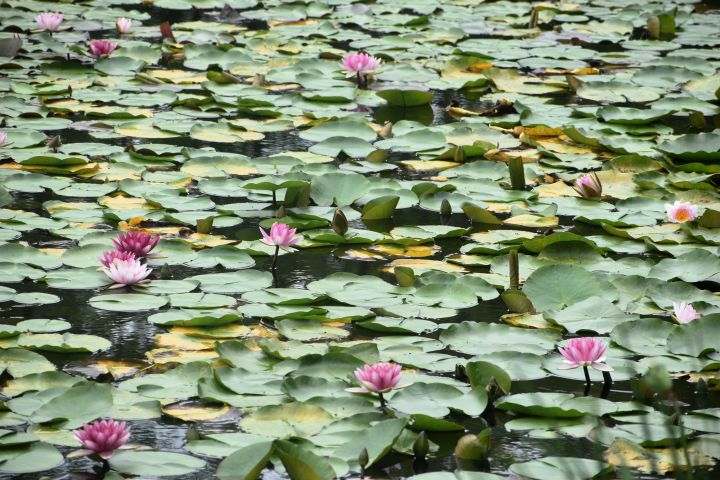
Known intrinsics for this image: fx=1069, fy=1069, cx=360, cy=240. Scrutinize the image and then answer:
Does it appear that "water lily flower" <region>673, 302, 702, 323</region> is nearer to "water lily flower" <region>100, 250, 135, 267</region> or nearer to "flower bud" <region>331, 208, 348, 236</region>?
"flower bud" <region>331, 208, 348, 236</region>

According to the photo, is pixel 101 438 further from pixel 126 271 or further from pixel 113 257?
pixel 113 257

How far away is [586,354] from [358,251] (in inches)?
45.2

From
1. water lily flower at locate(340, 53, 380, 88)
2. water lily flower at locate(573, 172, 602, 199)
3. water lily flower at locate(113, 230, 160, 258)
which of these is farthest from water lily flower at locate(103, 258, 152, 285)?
water lily flower at locate(340, 53, 380, 88)

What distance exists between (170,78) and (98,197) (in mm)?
1792

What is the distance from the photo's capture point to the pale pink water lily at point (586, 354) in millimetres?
2455

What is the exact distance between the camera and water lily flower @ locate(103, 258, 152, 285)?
9.91ft

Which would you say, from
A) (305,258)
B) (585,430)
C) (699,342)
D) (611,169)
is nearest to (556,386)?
(585,430)

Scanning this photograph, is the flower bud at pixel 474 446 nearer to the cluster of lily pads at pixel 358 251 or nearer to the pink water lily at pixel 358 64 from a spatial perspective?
the cluster of lily pads at pixel 358 251

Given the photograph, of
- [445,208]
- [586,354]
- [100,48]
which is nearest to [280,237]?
[445,208]

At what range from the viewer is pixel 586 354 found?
2455 mm

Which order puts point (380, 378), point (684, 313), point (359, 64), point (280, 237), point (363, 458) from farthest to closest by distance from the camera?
1. point (359, 64)
2. point (280, 237)
3. point (684, 313)
4. point (380, 378)
5. point (363, 458)

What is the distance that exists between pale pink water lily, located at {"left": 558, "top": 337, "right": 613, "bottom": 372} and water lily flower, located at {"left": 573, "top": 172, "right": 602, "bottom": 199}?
1545mm

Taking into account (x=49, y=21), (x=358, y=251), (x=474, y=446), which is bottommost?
(x=358, y=251)

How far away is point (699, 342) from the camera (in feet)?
8.93
